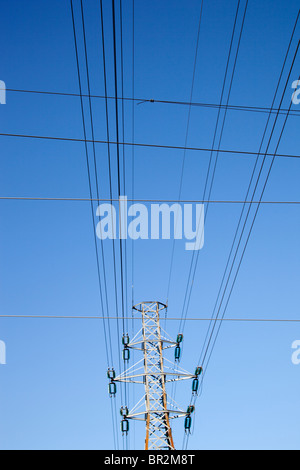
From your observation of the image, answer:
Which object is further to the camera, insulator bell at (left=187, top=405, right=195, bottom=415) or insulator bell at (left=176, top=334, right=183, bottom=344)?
insulator bell at (left=176, top=334, right=183, bottom=344)

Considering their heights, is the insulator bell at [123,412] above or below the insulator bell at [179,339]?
below

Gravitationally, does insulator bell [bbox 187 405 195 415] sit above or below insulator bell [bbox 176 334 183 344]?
below

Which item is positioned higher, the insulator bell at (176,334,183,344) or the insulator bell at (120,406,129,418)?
the insulator bell at (176,334,183,344)

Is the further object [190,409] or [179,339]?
[179,339]

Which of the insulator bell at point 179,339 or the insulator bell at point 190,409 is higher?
the insulator bell at point 179,339

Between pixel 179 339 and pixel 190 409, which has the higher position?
pixel 179 339

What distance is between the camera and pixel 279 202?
362 inches

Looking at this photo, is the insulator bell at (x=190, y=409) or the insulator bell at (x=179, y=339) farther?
the insulator bell at (x=179, y=339)

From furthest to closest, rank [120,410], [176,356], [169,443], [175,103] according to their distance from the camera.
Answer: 1. [176,356]
2. [120,410]
3. [169,443]
4. [175,103]
